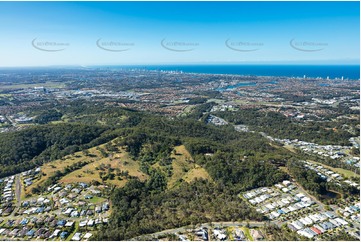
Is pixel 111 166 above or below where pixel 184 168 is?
below

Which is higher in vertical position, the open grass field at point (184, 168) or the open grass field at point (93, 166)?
the open grass field at point (184, 168)

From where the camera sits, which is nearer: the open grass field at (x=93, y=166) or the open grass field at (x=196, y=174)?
the open grass field at (x=196, y=174)

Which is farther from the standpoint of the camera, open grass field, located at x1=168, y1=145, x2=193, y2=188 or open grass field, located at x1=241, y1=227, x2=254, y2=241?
open grass field, located at x1=168, y1=145, x2=193, y2=188

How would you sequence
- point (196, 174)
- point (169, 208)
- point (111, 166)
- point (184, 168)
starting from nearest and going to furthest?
point (169, 208)
point (196, 174)
point (184, 168)
point (111, 166)

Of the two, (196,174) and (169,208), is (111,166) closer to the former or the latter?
(196,174)

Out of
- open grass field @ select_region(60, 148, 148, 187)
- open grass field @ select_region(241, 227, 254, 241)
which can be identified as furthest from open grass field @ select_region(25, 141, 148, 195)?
open grass field @ select_region(241, 227, 254, 241)

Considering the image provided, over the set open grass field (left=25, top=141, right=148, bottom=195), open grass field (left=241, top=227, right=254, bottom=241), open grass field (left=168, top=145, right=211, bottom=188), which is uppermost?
open grass field (left=241, top=227, right=254, bottom=241)

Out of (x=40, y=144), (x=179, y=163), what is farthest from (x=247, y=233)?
(x=40, y=144)

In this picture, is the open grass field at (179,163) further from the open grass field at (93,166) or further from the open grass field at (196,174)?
the open grass field at (93,166)

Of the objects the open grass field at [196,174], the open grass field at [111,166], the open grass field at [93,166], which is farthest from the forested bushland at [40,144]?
the open grass field at [196,174]

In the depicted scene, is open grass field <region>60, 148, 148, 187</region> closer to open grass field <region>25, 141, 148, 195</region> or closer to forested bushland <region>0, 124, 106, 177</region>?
open grass field <region>25, 141, 148, 195</region>

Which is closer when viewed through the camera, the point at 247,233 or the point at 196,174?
the point at 247,233
